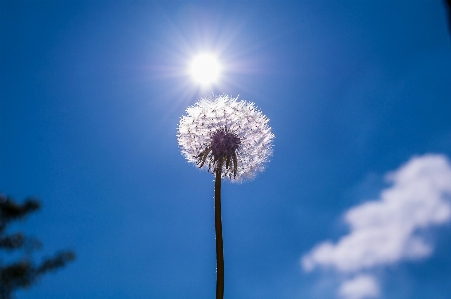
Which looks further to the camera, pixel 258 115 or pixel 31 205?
pixel 258 115

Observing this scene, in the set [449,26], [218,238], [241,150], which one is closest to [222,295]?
[218,238]

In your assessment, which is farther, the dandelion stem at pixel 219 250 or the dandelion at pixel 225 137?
the dandelion at pixel 225 137

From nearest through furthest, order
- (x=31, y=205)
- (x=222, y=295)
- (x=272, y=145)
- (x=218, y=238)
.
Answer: (x=222, y=295)
(x=218, y=238)
(x=31, y=205)
(x=272, y=145)

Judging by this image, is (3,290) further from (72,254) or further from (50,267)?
(72,254)

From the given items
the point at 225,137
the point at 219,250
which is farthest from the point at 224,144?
the point at 219,250

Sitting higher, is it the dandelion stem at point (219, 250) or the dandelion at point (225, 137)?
the dandelion at point (225, 137)

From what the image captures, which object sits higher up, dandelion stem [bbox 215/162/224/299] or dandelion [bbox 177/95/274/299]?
dandelion [bbox 177/95/274/299]

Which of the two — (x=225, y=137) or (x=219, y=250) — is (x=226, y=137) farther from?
(x=219, y=250)
